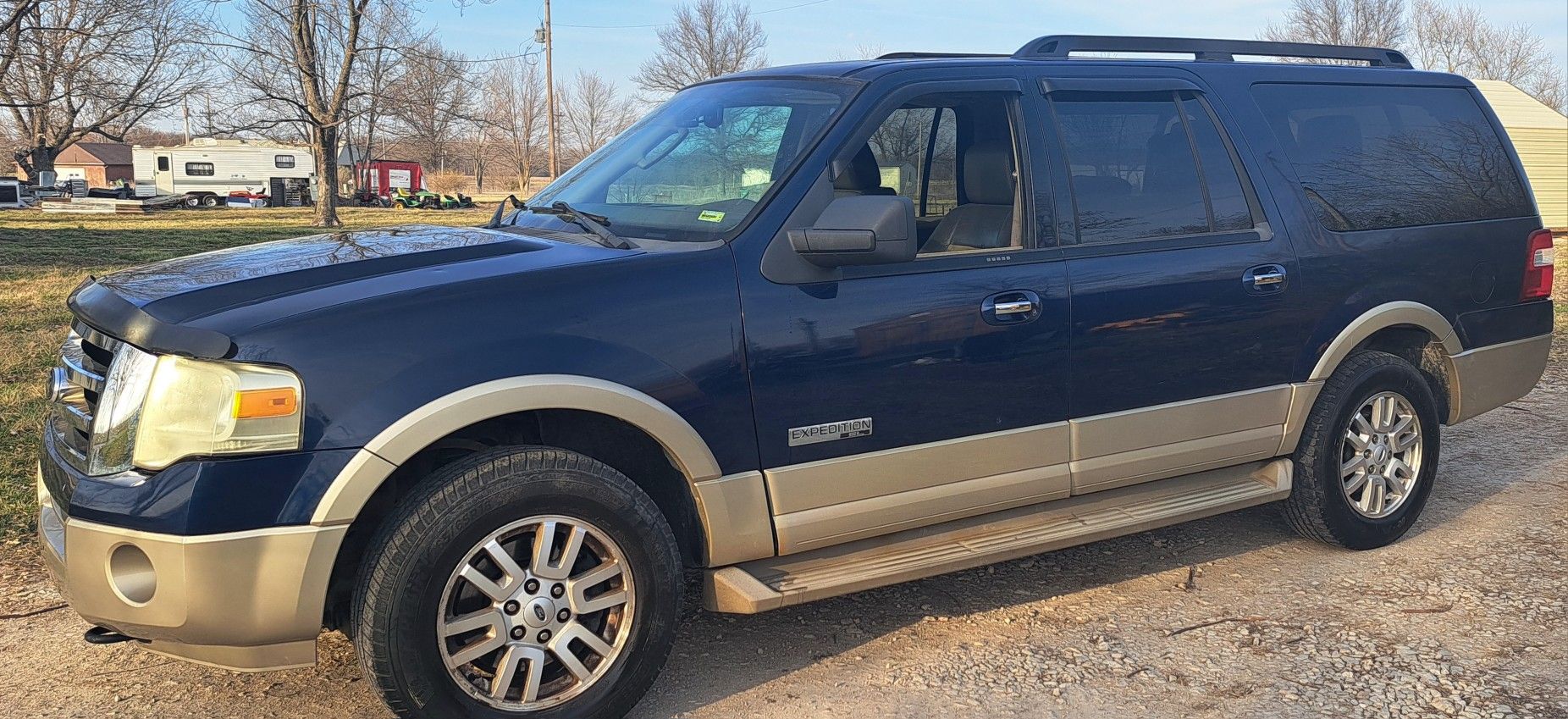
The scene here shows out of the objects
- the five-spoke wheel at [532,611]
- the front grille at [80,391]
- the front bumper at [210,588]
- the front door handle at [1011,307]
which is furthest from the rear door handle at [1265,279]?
the front grille at [80,391]

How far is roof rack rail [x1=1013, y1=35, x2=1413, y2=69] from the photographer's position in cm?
476

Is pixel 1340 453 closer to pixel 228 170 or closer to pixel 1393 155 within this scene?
pixel 1393 155

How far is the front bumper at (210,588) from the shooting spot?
2.92 meters

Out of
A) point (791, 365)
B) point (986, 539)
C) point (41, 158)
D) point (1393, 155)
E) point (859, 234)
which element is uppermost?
point (41, 158)

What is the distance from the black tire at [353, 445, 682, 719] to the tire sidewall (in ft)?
9.53

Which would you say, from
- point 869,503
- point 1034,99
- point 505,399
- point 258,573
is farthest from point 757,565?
point 1034,99

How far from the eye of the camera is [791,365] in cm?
361

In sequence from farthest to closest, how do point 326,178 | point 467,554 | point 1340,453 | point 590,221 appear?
1. point 326,178
2. point 1340,453
3. point 590,221
4. point 467,554

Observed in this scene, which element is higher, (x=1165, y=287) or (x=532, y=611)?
(x=1165, y=287)

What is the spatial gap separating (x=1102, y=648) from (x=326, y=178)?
3138 cm

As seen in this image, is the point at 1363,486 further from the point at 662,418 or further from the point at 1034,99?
the point at 662,418

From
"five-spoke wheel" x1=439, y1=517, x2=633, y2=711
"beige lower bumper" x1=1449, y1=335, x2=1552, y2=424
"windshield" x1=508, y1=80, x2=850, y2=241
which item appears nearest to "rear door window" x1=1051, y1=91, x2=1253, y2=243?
"windshield" x1=508, y1=80, x2=850, y2=241

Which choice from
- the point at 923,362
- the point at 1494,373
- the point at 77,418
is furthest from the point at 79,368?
the point at 1494,373

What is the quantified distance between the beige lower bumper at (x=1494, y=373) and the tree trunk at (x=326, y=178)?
1181 inches
